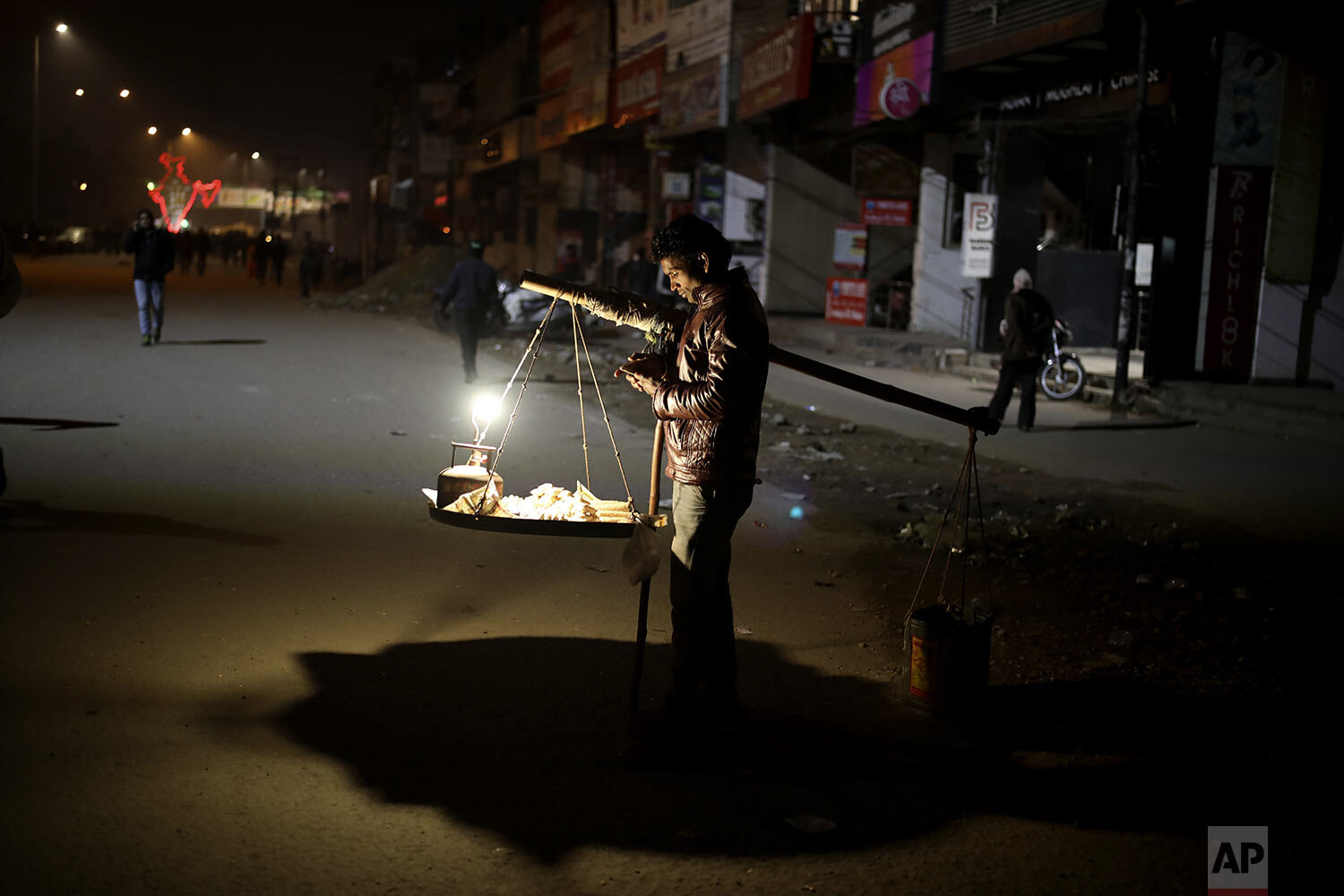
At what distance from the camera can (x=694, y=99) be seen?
3553cm

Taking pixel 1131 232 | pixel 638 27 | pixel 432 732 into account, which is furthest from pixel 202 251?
pixel 432 732

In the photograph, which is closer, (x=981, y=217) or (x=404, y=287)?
(x=981, y=217)

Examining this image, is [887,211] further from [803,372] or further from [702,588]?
[702,588]

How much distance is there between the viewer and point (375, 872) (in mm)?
3650

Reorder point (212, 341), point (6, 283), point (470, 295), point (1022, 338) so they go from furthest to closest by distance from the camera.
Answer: point (212, 341)
point (470, 295)
point (1022, 338)
point (6, 283)

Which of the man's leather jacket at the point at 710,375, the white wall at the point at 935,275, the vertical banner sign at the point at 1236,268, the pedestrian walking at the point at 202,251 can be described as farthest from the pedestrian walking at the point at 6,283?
the pedestrian walking at the point at 202,251

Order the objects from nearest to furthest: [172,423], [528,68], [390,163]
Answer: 1. [172,423]
2. [528,68]
3. [390,163]

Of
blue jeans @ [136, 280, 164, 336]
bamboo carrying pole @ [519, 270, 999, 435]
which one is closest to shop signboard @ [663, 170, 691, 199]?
blue jeans @ [136, 280, 164, 336]

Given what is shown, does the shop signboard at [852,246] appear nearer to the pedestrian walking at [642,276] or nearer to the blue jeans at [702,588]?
the pedestrian walking at [642,276]

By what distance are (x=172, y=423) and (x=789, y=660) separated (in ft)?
28.7

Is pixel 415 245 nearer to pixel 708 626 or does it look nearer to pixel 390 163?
pixel 390 163

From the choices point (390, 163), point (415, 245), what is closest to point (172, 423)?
point (415, 245)

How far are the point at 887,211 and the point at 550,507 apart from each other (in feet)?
77.9

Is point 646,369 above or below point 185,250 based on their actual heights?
below
